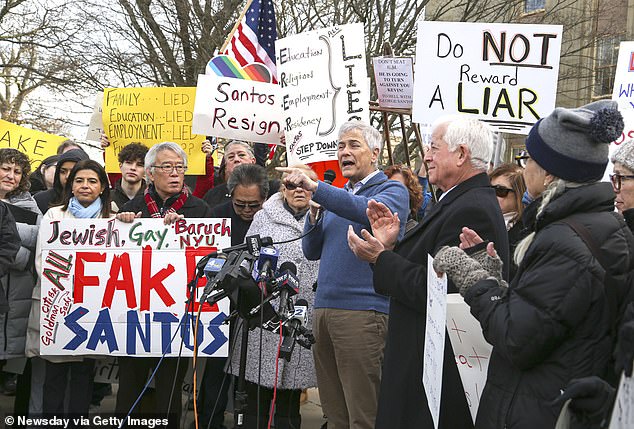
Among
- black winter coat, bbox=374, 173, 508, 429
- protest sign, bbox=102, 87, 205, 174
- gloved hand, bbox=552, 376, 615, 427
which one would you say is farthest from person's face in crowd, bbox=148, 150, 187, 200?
gloved hand, bbox=552, 376, 615, 427

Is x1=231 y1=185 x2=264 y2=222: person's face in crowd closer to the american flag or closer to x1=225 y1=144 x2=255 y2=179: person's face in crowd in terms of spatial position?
x1=225 y1=144 x2=255 y2=179: person's face in crowd

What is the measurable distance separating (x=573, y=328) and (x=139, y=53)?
1397cm

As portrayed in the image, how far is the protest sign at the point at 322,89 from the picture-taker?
237 inches

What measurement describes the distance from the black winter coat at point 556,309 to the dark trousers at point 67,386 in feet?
12.1

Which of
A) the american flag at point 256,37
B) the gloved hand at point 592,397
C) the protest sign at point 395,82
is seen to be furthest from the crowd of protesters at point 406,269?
the american flag at point 256,37

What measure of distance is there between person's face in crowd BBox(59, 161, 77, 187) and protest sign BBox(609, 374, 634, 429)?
5105 mm

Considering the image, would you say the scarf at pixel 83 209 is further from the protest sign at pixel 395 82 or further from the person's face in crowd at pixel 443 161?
the person's face in crowd at pixel 443 161

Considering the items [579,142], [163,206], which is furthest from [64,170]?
[579,142]

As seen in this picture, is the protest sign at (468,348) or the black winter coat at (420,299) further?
the black winter coat at (420,299)

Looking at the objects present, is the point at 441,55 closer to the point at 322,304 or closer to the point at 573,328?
the point at 322,304

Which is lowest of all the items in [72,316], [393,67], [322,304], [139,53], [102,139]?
[72,316]

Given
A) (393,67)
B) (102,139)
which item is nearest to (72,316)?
(102,139)

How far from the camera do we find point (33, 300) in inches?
225

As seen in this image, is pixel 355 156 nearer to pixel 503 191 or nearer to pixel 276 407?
pixel 503 191
